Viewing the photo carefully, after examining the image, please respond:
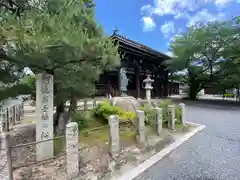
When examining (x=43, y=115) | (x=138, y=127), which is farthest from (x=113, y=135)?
(x=43, y=115)

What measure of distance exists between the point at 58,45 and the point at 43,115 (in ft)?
5.00

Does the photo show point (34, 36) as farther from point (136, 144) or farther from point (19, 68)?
point (136, 144)

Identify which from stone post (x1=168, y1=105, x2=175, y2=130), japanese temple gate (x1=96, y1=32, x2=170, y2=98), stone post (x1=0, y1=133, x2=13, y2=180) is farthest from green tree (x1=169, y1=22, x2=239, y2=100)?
stone post (x1=0, y1=133, x2=13, y2=180)

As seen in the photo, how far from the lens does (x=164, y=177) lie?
2.59 metres

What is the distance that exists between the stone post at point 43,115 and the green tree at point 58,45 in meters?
0.35

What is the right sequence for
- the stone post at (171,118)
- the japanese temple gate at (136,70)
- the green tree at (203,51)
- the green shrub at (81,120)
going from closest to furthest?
the green shrub at (81,120) → the stone post at (171,118) → the japanese temple gate at (136,70) → the green tree at (203,51)

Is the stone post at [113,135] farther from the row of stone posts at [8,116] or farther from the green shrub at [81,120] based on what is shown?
the row of stone posts at [8,116]

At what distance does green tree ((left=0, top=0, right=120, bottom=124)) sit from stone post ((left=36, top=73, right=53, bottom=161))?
355mm

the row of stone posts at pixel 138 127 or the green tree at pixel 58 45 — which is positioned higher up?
the green tree at pixel 58 45

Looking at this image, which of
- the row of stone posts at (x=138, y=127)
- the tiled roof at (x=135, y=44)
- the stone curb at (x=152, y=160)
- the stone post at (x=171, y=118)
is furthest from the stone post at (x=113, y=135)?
the tiled roof at (x=135, y=44)

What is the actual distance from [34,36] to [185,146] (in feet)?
13.4

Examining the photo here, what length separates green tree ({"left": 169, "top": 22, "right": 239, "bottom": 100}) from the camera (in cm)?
1177

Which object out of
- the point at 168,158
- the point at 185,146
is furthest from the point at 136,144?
the point at 185,146

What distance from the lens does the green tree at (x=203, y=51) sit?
11.8 metres
